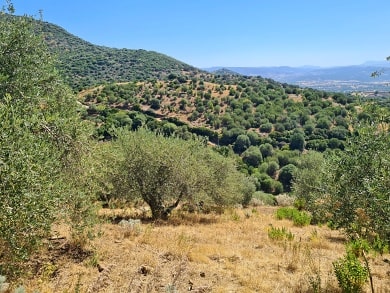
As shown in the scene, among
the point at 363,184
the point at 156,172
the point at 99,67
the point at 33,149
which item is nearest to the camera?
the point at 33,149

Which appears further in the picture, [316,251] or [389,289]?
[316,251]

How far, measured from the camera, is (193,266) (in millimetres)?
11414

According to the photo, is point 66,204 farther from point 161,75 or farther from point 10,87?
point 161,75

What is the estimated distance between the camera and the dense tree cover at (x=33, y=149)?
6883 millimetres

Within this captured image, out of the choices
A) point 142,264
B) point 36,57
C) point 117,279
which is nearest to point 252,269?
point 142,264

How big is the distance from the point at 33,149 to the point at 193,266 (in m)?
6.51

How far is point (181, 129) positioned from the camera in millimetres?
93125

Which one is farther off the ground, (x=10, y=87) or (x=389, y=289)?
(x=10, y=87)

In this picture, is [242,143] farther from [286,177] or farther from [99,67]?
[99,67]

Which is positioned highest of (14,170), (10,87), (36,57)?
(36,57)

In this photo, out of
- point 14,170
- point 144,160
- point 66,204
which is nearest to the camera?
point 14,170

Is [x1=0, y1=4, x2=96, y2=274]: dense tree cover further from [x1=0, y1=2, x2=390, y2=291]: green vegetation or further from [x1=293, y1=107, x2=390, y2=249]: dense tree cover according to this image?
[x1=293, y1=107, x2=390, y2=249]: dense tree cover

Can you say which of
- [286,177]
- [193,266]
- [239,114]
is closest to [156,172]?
[193,266]

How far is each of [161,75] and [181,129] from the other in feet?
321
